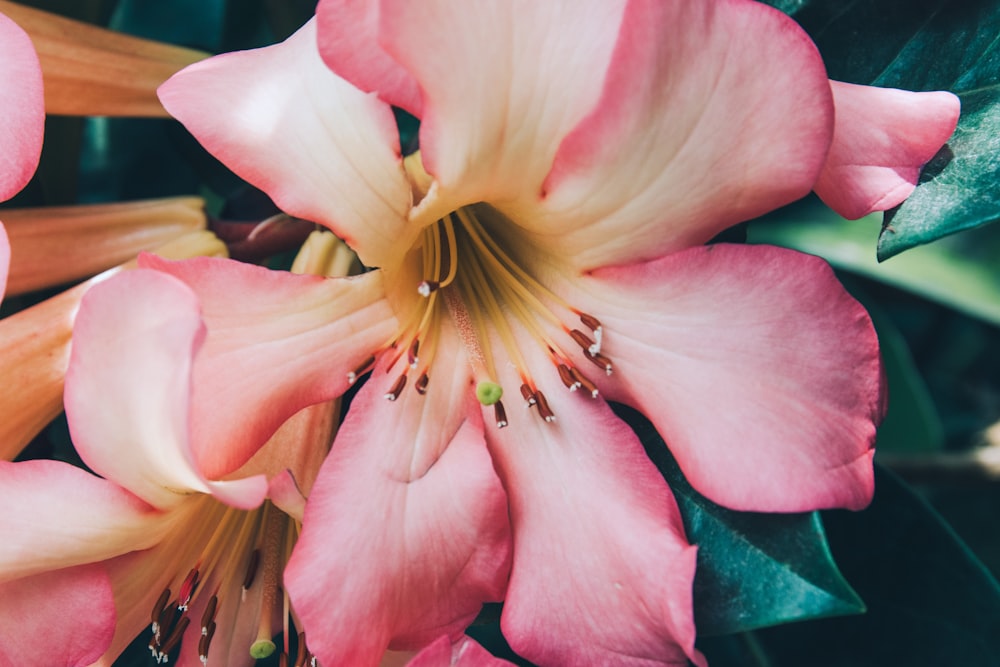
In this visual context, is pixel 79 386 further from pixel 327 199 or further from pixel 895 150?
pixel 895 150

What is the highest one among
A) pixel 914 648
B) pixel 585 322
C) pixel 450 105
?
pixel 450 105

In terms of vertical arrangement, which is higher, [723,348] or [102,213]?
[723,348]

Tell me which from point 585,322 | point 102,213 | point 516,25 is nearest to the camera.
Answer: point 516,25

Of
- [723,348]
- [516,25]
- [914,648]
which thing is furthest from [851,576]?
Answer: [516,25]

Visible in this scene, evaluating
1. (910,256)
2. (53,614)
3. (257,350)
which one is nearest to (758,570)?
(257,350)

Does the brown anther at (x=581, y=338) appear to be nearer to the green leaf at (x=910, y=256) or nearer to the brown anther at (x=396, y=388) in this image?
the brown anther at (x=396, y=388)

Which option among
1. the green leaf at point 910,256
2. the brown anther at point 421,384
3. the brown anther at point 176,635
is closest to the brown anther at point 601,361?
the brown anther at point 421,384

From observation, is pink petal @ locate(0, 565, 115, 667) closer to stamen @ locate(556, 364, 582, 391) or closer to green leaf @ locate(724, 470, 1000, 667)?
stamen @ locate(556, 364, 582, 391)
